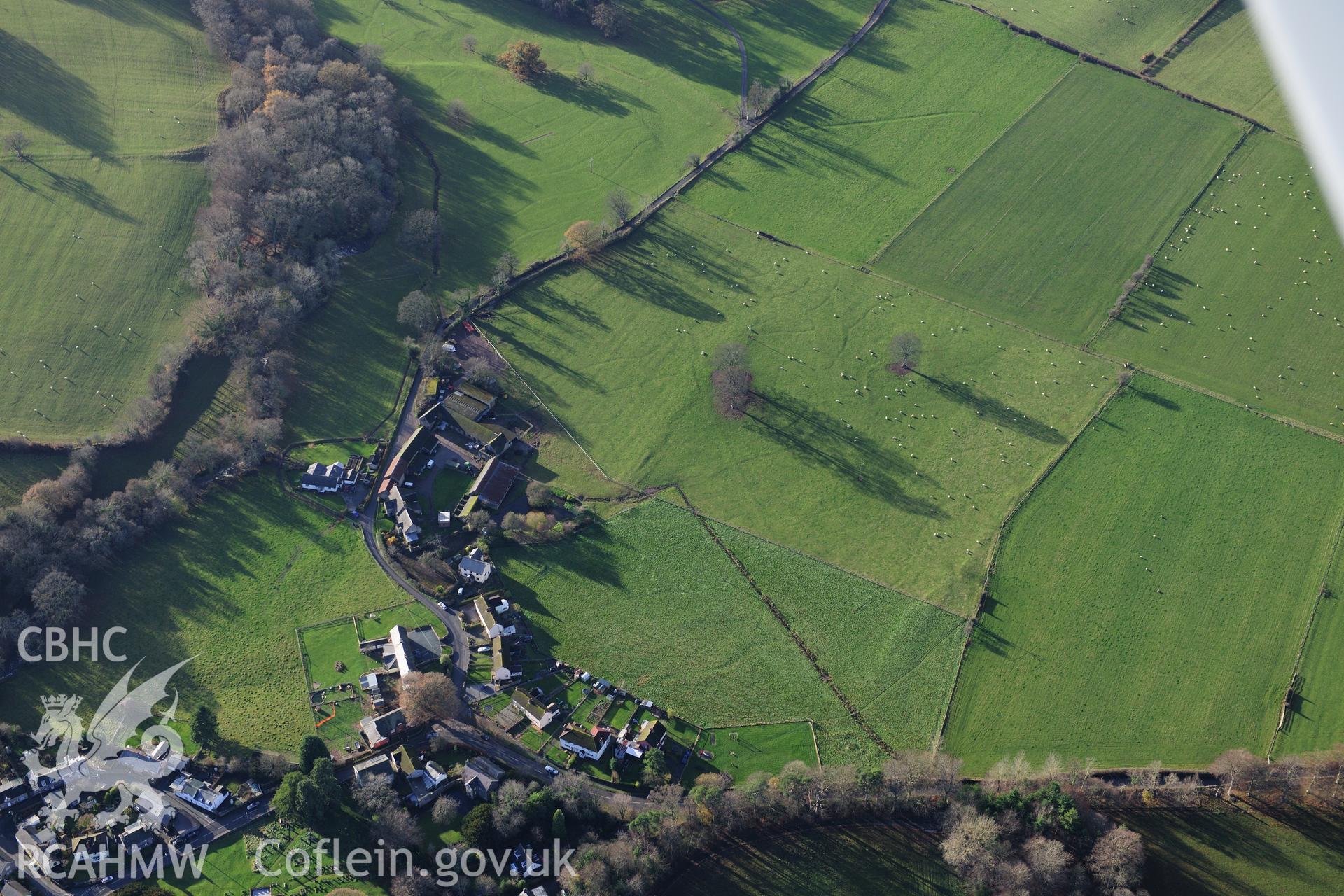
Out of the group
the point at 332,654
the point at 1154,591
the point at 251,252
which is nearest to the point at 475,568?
the point at 332,654

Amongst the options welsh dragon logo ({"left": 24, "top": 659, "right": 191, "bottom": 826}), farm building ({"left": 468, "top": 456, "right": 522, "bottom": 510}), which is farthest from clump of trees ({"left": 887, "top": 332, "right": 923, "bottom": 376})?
welsh dragon logo ({"left": 24, "top": 659, "right": 191, "bottom": 826})

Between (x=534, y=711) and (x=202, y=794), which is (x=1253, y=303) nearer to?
(x=534, y=711)

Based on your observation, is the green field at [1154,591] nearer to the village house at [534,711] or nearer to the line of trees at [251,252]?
the village house at [534,711]

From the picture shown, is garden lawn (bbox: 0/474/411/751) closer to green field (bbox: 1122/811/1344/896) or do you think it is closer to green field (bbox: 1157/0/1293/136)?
green field (bbox: 1122/811/1344/896)

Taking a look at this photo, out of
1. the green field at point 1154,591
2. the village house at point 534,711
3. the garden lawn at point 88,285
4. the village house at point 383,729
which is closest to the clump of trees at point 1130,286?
the green field at point 1154,591

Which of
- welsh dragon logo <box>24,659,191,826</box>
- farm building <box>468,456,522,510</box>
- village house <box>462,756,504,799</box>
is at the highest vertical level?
farm building <box>468,456,522,510</box>

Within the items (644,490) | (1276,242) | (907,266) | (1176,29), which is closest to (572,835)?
(644,490)

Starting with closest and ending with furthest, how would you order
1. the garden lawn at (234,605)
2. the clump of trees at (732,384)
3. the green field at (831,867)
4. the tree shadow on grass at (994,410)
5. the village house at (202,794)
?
the green field at (831,867)
the village house at (202,794)
the garden lawn at (234,605)
the tree shadow on grass at (994,410)
the clump of trees at (732,384)
